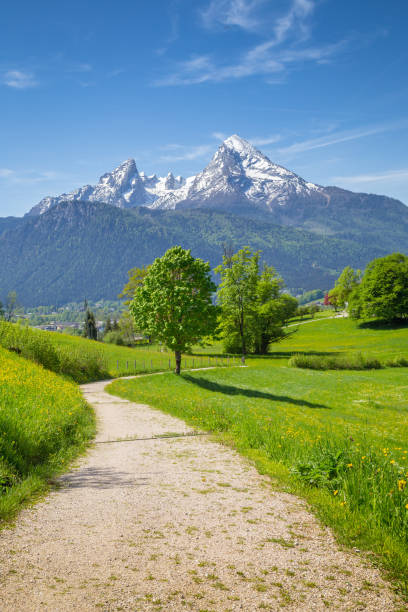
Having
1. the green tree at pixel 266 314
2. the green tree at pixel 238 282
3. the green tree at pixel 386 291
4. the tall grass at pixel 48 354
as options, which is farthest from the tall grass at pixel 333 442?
the green tree at pixel 386 291

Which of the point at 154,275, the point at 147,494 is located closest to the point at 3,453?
the point at 147,494

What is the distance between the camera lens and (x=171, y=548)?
19.5 feet

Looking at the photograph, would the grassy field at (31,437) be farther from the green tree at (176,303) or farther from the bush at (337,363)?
the bush at (337,363)

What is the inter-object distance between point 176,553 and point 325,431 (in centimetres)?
949

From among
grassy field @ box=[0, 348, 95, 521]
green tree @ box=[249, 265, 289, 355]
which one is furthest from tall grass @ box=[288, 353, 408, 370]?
grassy field @ box=[0, 348, 95, 521]

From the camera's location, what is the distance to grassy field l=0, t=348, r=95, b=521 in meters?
8.17

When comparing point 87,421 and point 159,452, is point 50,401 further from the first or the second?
point 159,452

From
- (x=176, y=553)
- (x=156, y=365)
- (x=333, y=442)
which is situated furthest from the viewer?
(x=156, y=365)

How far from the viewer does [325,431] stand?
13.9 m

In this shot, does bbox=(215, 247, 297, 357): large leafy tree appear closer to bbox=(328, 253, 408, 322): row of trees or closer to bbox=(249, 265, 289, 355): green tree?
bbox=(249, 265, 289, 355): green tree

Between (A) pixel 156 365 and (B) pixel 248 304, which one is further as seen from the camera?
(B) pixel 248 304

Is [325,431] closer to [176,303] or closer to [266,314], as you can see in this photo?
[176,303]

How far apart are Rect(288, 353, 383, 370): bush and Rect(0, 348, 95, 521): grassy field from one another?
39.1 m

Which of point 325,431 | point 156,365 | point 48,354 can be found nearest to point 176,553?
point 325,431
